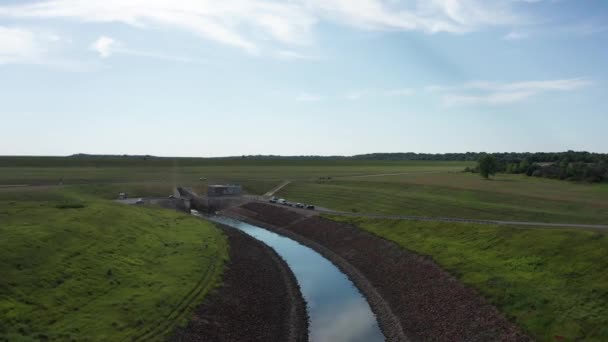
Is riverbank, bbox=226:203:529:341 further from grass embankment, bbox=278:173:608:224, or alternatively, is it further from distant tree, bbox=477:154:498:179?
distant tree, bbox=477:154:498:179

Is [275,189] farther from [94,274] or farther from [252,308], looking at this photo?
[94,274]

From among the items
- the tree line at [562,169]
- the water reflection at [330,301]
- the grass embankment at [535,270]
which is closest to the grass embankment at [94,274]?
the water reflection at [330,301]

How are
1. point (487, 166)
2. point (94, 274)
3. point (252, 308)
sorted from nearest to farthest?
point (94, 274)
point (252, 308)
point (487, 166)

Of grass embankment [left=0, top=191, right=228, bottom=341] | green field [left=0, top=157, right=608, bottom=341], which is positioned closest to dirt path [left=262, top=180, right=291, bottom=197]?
green field [left=0, top=157, right=608, bottom=341]

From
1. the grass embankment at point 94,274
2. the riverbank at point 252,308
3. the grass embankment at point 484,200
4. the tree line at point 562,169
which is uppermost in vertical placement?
the tree line at point 562,169

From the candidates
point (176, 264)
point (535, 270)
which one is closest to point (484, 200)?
point (535, 270)

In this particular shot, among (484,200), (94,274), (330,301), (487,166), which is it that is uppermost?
(487,166)

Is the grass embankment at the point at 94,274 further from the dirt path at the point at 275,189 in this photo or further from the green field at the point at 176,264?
the dirt path at the point at 275,189
